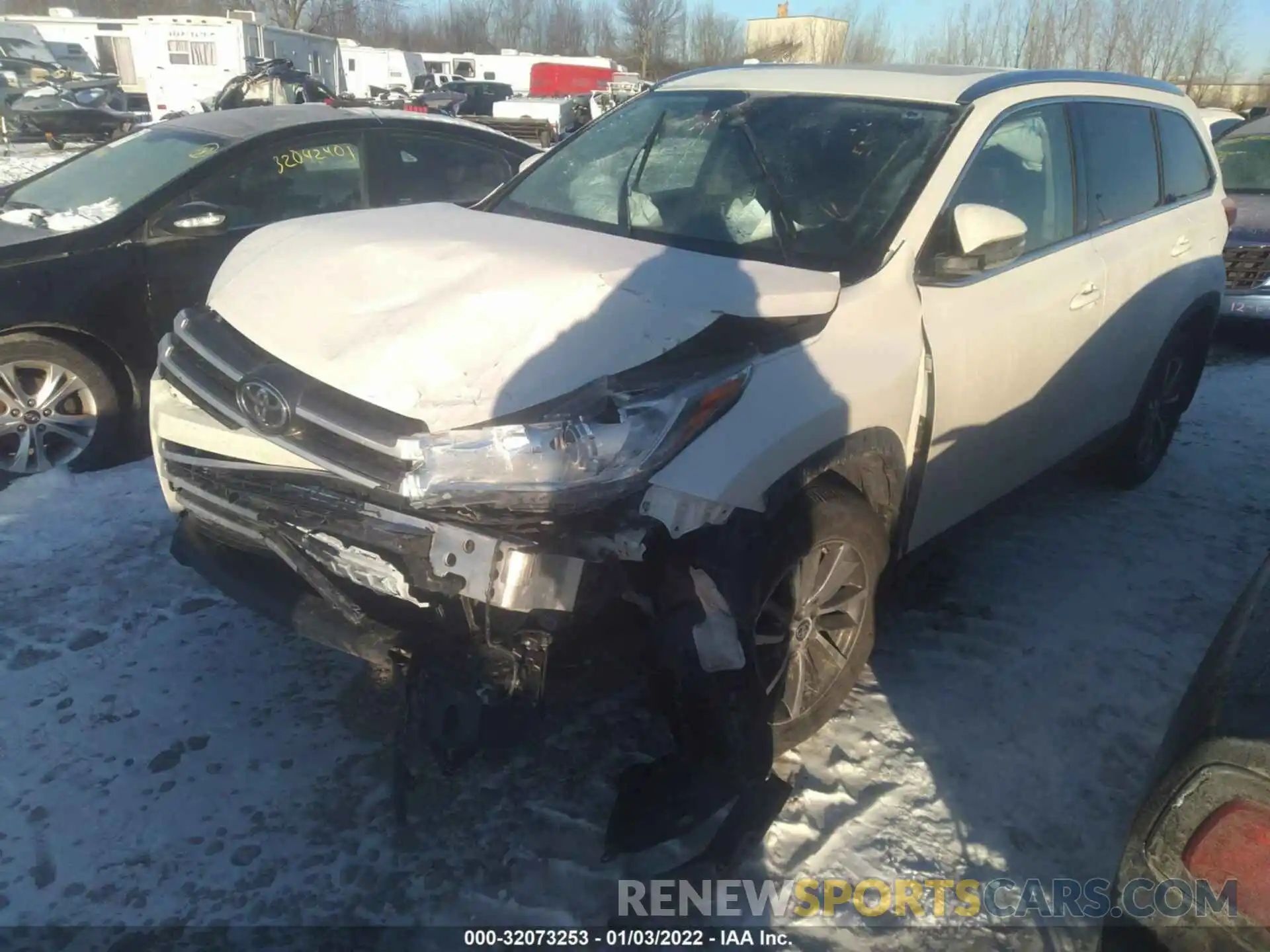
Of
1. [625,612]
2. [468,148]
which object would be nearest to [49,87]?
[468,148]

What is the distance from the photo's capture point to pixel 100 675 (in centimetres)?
326

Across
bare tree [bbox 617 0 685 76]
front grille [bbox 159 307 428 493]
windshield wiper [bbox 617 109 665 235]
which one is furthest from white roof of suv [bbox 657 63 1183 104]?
bare tree [bbox 617 0 685 76]

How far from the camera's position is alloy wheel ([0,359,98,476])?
4477 millimetres

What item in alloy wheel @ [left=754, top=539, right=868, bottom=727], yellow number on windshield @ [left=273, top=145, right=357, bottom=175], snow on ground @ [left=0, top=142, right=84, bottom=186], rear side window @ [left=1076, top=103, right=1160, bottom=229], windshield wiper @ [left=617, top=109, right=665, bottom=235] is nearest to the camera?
alloy wheel @ [left=754, top=539, right=868, bottom=727]

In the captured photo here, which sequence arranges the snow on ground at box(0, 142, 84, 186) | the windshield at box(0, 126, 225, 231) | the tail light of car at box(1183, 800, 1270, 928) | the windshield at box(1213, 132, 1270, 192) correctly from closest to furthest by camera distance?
the tail light of car at box(1183, 800, 1270, 928), the windshield at box(0, 126, 225, 231), the windshield at box(1213, 132, 1270, 192), the snow on ground at box(0, 142, 84, 186)

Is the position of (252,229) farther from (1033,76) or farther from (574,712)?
(1033,76)

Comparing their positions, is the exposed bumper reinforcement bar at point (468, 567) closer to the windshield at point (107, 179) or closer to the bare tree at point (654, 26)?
the windshield at point (107, 179)

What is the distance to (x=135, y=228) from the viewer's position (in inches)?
189

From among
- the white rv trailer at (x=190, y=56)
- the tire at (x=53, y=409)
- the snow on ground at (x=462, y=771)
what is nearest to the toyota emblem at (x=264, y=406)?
the snow on ground at (x=462, y=771)

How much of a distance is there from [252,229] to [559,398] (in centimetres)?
351

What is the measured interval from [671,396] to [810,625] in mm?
891

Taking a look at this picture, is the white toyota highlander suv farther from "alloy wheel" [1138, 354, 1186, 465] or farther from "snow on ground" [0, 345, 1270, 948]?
"alloy wheel" [1138, 354, 1186, 465]

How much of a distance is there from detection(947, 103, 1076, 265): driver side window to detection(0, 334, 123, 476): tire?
3.97m
